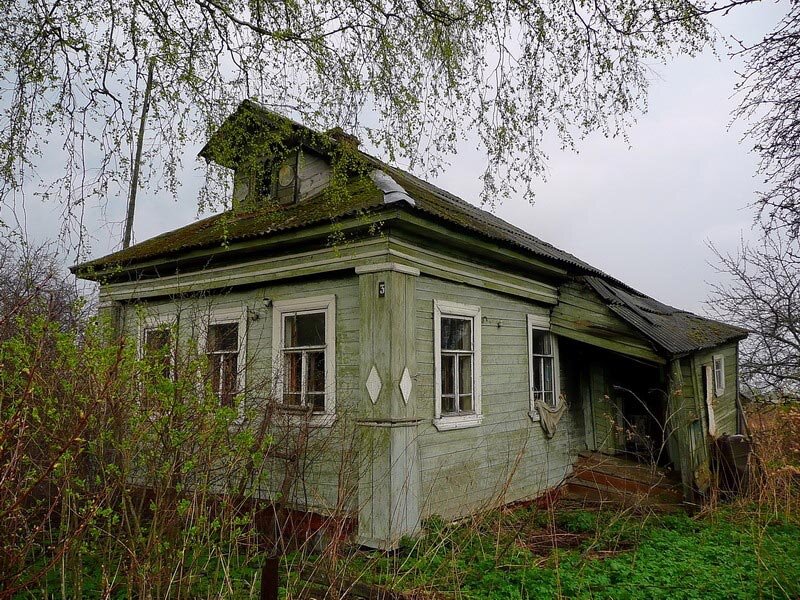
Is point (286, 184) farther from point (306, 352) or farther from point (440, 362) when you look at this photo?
point (440, 362)

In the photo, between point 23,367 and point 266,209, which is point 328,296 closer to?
point 266,209

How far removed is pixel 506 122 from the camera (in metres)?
4.43

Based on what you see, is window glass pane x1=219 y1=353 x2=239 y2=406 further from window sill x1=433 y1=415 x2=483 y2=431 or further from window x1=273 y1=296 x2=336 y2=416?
window sill x1=433 y1=415 x2=483 y2=431

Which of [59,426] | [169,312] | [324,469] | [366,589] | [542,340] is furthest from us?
[542,340]

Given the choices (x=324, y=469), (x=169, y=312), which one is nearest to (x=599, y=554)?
(x=324, y=469)

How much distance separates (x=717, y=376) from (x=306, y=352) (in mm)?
8654

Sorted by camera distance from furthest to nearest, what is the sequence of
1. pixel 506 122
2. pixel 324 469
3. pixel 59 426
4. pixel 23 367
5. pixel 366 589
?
pixel 324 469
pixel 506 122
pixel 366 589
pixel 59 426
pixel 23 367

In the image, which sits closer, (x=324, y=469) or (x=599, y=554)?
(x=599, y=554)

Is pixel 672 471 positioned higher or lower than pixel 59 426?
lower

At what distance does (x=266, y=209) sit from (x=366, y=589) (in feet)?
17.8

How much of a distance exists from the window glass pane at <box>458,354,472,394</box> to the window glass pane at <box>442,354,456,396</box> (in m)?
0.22

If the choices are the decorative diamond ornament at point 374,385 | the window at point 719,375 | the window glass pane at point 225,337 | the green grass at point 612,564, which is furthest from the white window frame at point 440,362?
the window at point 719,375

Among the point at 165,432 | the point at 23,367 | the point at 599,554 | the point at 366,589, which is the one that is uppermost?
the point at 23,367

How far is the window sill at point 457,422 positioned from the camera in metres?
7.05
